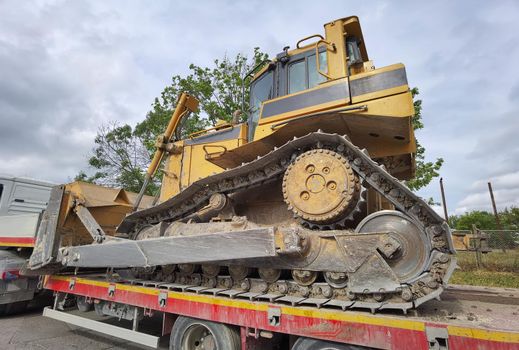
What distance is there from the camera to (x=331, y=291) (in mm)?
3459

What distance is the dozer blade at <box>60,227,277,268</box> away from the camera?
361 cm

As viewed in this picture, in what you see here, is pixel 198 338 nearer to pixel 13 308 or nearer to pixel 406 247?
pixel 406 247

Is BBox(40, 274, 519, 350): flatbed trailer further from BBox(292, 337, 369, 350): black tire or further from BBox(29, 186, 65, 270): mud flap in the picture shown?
BBox(29, 186, 65, 270): mud flap

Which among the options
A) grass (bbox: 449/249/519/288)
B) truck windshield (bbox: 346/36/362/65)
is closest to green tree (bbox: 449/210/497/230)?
grass (bbox: 449/249/519/288)

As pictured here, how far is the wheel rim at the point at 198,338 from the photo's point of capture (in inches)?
166

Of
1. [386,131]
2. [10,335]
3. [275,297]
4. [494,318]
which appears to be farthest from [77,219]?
[494,318]

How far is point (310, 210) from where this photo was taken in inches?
143

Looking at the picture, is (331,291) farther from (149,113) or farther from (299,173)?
(149,113)

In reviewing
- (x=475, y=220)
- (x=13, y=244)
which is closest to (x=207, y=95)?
(x=13, y=244)

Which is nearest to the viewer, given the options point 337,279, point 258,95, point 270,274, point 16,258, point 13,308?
point 337,279

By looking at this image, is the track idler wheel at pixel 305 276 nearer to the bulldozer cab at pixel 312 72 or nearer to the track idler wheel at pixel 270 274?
the track idler wheel at pixel 270 274

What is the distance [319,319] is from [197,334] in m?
1.97

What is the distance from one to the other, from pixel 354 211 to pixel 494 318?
1.62 m

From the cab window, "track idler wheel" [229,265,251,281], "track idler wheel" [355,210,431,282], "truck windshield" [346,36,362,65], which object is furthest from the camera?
"truck windshield" [346,36,362,65]
